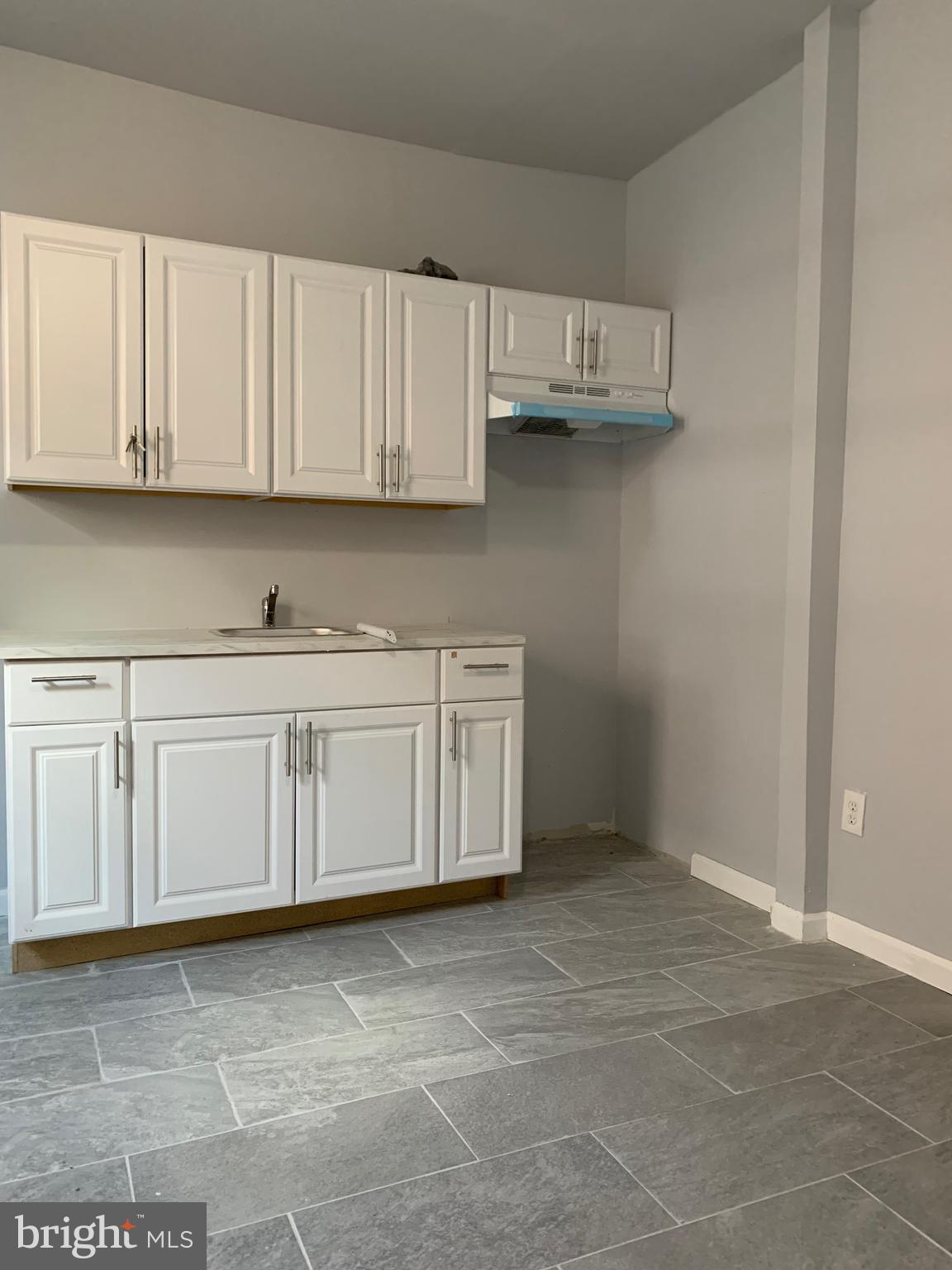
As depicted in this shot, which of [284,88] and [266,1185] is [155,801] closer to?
[266,1185]

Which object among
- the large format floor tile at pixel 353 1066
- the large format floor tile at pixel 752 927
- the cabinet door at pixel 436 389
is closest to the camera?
the large format floor tile at pixel 353 1066

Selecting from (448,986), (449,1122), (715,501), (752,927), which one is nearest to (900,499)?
(715,501)

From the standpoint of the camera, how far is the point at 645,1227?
1604 millimetres

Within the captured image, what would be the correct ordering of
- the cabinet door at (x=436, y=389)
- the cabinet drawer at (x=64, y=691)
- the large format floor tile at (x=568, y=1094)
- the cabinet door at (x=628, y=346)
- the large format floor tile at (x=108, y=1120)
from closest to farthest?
the large format floor tile at (x=108, y=1120), the large format floor tile at (x=568, y=1094), the cabinet drawer at (x=64, y=691), the cabinet door at (x=436, y=389), the cabinet door at (x=628, y=346)

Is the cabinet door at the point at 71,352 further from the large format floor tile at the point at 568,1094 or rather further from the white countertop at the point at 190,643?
the large format floor tile at the point at 568,1094

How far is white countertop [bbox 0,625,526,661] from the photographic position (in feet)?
8.23

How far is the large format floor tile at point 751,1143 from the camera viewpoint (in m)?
1.71

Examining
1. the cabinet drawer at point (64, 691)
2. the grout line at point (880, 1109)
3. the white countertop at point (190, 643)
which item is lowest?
the grout line at point (880, 1109)

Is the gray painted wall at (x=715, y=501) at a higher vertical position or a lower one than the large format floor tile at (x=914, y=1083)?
higher

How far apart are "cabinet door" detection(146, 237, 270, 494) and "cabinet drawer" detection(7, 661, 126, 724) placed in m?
0.63

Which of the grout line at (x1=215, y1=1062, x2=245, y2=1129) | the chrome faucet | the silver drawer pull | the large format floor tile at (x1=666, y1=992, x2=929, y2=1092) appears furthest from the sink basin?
the large format floor tile at (x1=666, y1=992, x2=929, y2=1092)

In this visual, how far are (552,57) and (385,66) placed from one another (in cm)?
52

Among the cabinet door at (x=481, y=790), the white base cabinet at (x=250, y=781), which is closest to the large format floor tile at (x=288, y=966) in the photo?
the white base cabinet at (x=250, y=781)

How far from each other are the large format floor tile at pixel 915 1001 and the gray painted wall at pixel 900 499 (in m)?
0.12
